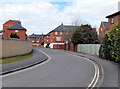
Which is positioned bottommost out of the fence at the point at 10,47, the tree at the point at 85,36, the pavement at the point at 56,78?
the pavement at the point at 56,78

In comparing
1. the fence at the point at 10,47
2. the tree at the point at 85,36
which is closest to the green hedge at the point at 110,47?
the fence at the point at 10,47

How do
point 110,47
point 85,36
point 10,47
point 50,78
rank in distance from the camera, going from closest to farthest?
point 50,78 < point 110,47 < point 10,47 < point 85,36

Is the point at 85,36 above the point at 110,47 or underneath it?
above

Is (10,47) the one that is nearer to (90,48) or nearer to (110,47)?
(110,47)

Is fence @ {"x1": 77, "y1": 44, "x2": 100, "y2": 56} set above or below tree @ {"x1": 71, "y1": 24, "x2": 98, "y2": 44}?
below

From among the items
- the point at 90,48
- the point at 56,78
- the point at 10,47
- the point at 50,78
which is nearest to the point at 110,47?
the point at 10,47

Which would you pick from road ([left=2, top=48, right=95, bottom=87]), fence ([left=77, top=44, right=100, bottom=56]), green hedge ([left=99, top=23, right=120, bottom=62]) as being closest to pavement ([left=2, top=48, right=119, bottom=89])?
road ([left=2, top=48, right=95, bottom=87])

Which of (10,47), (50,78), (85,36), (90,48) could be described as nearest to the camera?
(50,78)

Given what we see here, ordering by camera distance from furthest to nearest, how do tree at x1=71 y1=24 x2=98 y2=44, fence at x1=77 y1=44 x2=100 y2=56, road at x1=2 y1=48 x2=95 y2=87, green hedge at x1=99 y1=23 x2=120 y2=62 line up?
1. tree at x1=71 y1=24 x2=98 y2=44
2. fence at x1=77 y1=44 x2=100 y2=56
3. green hedge at x1=99 y1=23 x2=120 y2=62
4. road at x1=2 y1=48 x2=95 y2=87

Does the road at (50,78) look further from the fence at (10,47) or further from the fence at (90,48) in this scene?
the fence at (90,48)

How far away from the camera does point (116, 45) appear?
57.4ft

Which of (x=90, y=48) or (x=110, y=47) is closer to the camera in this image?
(x=110, y=47)

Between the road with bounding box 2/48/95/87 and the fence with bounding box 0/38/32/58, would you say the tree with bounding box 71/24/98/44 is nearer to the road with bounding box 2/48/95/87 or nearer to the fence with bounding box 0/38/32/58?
the fence with bounding box 0/38/32/58

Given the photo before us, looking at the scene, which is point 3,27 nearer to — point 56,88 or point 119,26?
point 119,26
